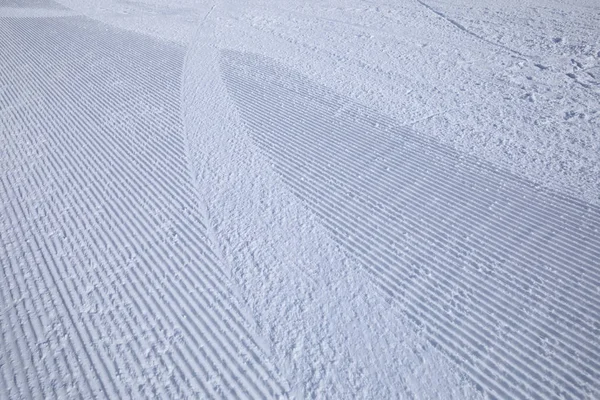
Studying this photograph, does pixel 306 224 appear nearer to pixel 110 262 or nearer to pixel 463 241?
pixel 463 241

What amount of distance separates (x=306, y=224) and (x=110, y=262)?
3.19ft

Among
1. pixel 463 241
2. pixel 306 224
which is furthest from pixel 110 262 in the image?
pixel 463 241

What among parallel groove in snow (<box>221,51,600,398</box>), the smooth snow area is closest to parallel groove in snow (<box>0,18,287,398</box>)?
the smooth snow area

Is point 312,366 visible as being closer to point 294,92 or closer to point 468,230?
point 468,230

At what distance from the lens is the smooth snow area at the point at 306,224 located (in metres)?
1.40

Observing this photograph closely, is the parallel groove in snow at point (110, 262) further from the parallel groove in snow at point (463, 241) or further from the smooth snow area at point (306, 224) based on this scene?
the parallel groove in snow at point (463, 241)

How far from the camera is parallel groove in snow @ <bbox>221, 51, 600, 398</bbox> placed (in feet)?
4.63

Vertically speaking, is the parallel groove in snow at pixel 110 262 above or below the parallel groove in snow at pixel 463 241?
above

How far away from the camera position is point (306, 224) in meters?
1.96

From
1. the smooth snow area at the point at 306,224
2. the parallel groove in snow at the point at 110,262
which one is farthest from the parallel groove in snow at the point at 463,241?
the parallel groove in snow at the point at 110,262

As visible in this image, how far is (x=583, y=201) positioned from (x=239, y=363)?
6.37 ft

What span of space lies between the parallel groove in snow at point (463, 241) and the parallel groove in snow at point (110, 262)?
26.5 inches

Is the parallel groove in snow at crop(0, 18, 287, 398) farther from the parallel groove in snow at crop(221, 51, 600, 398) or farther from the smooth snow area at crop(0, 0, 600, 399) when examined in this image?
the parallel groove in snow at crop(221, 51, 600, 398)

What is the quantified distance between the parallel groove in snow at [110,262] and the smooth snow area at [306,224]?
0.01 metres
